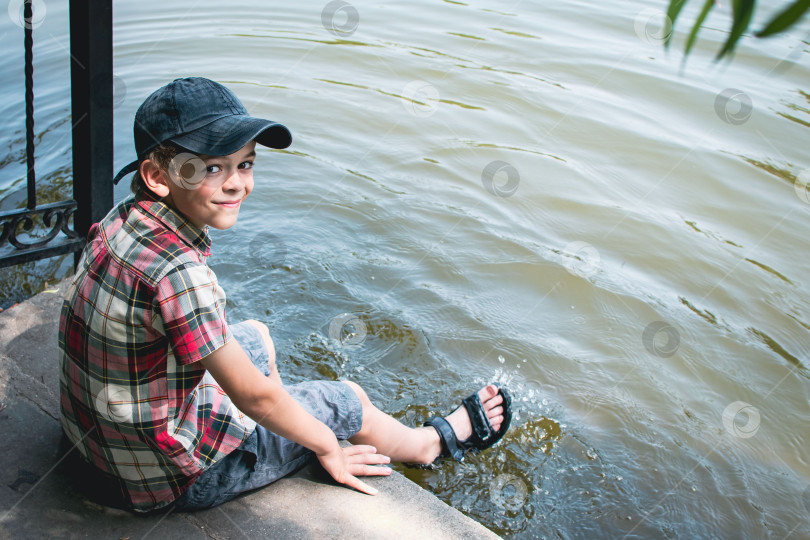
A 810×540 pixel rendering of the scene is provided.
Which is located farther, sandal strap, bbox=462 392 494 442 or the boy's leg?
sandal strap, bbox=462 392 494 442

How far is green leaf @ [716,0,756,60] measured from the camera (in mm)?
529

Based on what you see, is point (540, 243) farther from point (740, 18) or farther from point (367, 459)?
point (740, 18)

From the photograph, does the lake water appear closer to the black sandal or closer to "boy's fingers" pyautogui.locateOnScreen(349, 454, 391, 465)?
the black sandal

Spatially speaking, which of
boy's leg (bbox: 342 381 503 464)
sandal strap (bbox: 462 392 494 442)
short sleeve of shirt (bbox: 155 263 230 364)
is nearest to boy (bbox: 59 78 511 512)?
short sleeve of shirt (bbox: 155 263 230 364)

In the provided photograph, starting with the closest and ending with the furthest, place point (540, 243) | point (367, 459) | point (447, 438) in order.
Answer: point (367, 459) < point (447, 438) < point (540, 243)

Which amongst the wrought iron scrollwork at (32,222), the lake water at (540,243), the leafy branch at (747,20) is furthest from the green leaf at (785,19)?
the wrought iron scrollwork at (32,222)

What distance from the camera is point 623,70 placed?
715cm

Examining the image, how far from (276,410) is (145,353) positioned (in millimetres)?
367

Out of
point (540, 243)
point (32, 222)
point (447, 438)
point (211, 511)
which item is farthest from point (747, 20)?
point (540, 243)

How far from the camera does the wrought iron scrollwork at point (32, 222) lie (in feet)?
8.86

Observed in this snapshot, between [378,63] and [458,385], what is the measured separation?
193 inches

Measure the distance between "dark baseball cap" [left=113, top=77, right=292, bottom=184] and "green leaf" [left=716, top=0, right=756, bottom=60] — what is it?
1.37 m

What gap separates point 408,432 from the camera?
257 centimetres

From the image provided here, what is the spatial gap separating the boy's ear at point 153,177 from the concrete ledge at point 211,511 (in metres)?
0.94
